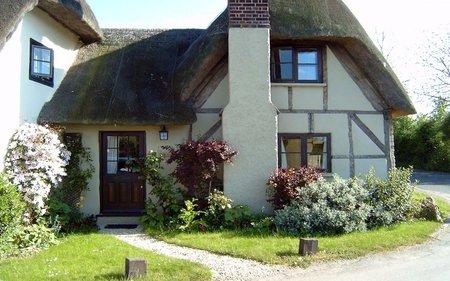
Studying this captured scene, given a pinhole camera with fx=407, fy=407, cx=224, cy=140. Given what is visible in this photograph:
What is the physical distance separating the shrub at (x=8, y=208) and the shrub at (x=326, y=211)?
485 centimetres

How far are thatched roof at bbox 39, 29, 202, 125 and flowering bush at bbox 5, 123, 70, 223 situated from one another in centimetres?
116

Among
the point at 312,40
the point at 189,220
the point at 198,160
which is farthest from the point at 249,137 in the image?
the point at 312,40

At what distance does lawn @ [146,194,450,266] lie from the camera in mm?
6602

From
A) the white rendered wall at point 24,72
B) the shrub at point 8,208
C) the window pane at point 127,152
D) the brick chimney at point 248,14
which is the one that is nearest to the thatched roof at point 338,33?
the brick chimney at point 248,14

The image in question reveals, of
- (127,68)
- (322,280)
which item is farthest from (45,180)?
(322,280)

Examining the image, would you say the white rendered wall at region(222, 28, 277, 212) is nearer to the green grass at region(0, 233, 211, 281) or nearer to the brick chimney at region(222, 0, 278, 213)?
the brick chimney at region(222, 0, 278, 213)

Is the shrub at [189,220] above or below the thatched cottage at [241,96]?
below

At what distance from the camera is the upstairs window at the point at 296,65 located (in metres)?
10.4

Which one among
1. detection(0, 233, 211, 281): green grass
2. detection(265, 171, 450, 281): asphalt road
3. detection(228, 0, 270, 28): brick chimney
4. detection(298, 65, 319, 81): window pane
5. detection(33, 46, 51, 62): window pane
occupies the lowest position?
detection(265, 171, 450, 281): asphalt road

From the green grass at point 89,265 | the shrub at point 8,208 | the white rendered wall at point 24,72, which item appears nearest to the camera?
the green grass at point 89,265

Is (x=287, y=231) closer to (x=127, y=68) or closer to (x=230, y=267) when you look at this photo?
(x=230, y=267)

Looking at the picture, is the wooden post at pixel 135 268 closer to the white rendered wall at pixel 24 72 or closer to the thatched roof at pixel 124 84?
the white rendered wall at pixel 24 72

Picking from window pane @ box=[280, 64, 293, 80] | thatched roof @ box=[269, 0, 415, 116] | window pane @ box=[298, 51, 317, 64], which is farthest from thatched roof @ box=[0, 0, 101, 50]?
window pane @ box=[298, 51, 317, 64]

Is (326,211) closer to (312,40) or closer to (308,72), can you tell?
(308,72)
